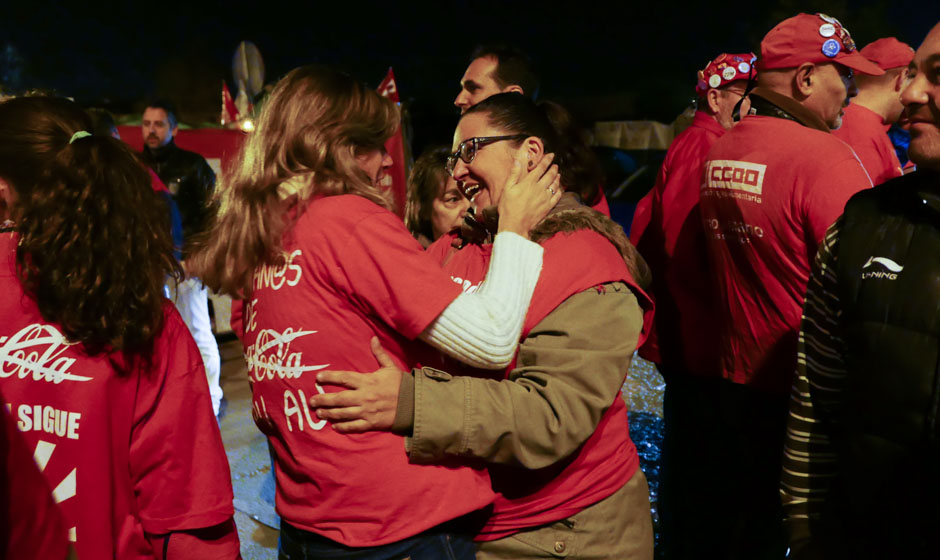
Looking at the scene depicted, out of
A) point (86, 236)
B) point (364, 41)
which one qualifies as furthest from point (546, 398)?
point (364, 41)

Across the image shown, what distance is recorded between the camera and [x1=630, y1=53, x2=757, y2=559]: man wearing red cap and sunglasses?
2.93 m

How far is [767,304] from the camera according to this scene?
247 centimetres

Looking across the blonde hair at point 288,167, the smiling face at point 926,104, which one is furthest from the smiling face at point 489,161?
the smiling face at point 926,104

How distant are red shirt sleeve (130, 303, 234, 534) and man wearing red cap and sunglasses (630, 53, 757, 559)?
6.59 ft

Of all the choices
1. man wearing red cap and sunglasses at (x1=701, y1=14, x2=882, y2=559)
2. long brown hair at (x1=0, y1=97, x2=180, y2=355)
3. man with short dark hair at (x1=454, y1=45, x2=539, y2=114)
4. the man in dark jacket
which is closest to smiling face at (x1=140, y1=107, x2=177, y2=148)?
the man in dark jacket

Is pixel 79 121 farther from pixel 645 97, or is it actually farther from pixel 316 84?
pixel 645 97

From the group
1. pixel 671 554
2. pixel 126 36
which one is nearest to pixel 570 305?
pixel 671 554

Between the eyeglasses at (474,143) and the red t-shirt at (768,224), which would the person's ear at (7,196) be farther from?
the red t-shirt at (768,224)

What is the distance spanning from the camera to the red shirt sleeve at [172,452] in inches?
59.9

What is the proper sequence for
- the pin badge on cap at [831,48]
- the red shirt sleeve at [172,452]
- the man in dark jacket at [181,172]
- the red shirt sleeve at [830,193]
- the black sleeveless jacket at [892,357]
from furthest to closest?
the man in dark jacket at [181,172] < the pin badge on cap at [831,48] < the red shirt sleeve at [830,193] < the red shirt sleeve at [172,452] < the black sleeveless jacket at [892,357]

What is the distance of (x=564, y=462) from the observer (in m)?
1.73

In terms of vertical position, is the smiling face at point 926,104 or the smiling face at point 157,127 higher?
the smiling face at point 926,104

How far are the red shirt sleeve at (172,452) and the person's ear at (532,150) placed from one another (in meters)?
1.02

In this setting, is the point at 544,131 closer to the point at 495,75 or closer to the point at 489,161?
the point at 489,161
